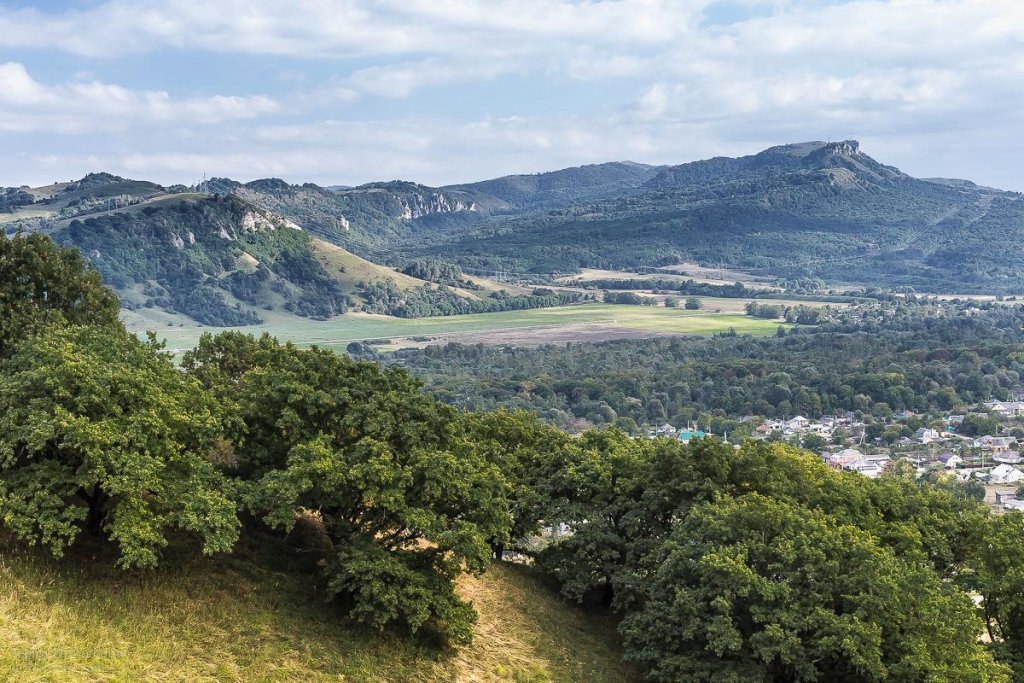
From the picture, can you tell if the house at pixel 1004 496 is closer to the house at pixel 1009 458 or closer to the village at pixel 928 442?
the village at pixel 928 442

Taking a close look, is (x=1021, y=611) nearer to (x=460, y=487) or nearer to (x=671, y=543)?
(x=671, y=543)

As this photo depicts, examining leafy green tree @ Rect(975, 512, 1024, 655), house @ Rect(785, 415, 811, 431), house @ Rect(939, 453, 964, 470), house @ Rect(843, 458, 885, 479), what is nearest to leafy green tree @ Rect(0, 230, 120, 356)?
leafy green tree @ Rect(975, 512, 1024, 655)

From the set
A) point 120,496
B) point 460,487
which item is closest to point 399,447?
point 460,487

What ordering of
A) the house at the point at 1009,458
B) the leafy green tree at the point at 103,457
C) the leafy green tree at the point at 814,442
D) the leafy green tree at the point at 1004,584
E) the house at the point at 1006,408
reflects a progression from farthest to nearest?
the house at the point at 1006,408 < the leafy green tree at the point at 814,442 < the house at the point at 1009,458 < the leafy green tree at the point at 1004,584 < the leafy green tree at the point at 103,457

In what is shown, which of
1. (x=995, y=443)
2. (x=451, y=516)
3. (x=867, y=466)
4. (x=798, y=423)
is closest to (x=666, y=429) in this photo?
(x=798, y=423)

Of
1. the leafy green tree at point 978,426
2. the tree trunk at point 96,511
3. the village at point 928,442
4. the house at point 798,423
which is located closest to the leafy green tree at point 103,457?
the tree trunk at point 96,511
